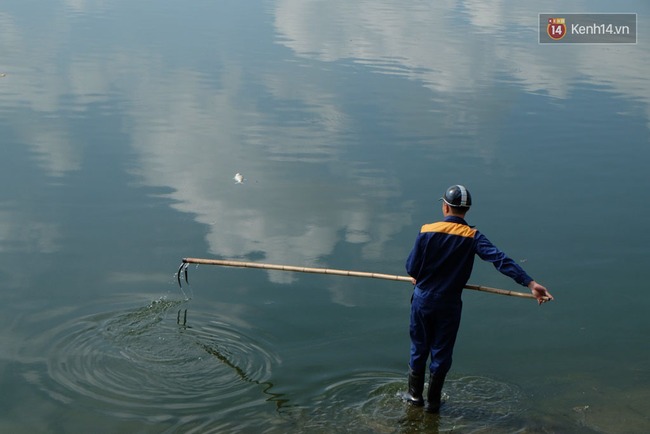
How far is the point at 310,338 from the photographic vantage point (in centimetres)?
847

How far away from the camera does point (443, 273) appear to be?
6883mm

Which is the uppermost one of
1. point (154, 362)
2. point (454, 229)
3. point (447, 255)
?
point (454, 229)

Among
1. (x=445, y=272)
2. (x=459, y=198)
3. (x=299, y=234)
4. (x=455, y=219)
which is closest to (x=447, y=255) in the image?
(x=445, y=272)

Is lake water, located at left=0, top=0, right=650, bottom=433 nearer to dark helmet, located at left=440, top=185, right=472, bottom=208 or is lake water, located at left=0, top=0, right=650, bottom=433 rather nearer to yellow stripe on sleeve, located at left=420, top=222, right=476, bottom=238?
yellow stripe on sleeve, located at left=420, top=222, right=476, bottom=238

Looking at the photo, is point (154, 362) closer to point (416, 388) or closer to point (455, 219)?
point (416, 388)

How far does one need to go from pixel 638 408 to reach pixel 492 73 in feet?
47.8

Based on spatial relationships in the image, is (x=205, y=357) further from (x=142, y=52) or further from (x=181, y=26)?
(x=181, y=26)

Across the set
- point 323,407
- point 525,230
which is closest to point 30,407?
point 323,407

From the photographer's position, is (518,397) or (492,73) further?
(492,73)

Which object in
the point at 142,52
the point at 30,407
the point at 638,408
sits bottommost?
the point at 638,408

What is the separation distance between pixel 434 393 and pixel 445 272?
38.2 inches

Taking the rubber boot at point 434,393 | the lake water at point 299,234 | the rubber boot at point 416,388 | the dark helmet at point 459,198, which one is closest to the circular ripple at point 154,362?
the lake water at point 299,234

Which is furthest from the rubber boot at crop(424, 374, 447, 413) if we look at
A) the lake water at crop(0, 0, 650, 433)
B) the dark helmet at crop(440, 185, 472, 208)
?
the dark helmet at crop(440, 185, 472, 208)

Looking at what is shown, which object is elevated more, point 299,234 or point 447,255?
point 447,255
